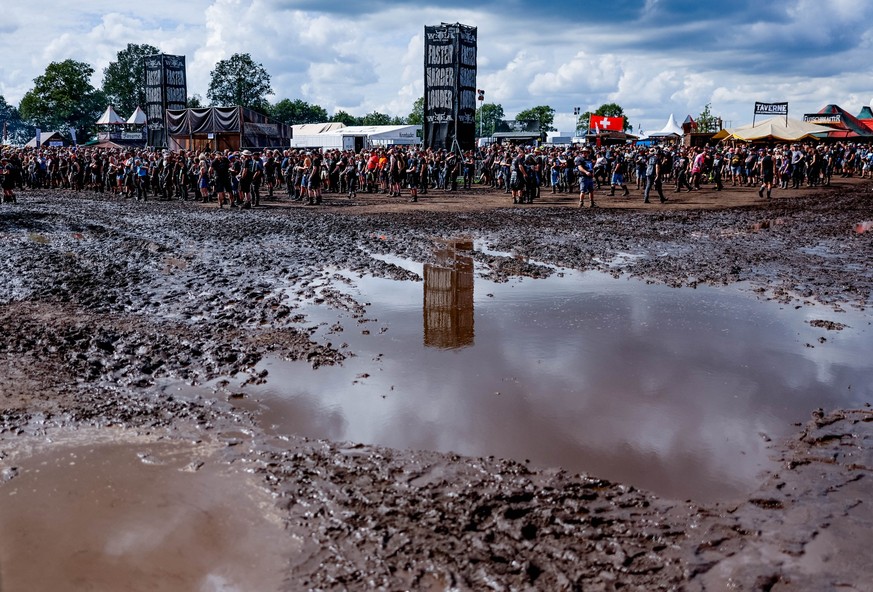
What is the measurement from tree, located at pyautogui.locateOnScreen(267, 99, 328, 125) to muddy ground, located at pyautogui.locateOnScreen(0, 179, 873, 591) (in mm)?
105933

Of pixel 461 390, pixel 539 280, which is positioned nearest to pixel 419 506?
pixel 461 390

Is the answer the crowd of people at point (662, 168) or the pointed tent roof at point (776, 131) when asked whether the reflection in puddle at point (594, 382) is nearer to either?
the crowd of people at point (662, 168)

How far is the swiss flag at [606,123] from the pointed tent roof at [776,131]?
11912mm

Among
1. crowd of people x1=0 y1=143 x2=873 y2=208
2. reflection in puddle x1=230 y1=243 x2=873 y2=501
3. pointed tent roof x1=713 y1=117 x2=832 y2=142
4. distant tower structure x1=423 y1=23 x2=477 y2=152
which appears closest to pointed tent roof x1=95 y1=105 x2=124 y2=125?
crowd of people x1=0 y1=143 x2=873 y2=208

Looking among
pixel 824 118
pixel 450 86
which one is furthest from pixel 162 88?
pixel 824 118

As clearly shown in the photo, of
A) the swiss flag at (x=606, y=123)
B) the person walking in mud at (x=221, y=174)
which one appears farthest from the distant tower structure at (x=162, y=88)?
the swiss flag at (x=606, y=123)

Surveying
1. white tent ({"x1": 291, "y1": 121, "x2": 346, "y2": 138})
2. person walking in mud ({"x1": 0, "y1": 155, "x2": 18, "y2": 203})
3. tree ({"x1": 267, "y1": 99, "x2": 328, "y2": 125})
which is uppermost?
tree ({"x1": 267, "y1": 99, "x2": 328, "y2": 125})

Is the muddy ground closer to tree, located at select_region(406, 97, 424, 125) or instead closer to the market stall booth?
the market stall booth

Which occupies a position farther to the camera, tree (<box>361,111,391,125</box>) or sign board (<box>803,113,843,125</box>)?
tree (<box>361,111,391,125</box>)

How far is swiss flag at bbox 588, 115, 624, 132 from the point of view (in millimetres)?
54125

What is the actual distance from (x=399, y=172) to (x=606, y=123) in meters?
30.6

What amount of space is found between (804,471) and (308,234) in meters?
14.2

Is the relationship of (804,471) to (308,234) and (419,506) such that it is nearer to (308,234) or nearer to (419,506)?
(419,506)

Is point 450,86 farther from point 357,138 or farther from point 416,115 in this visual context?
point 416,115
